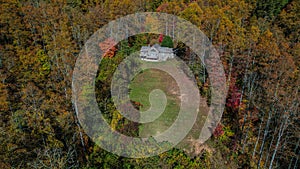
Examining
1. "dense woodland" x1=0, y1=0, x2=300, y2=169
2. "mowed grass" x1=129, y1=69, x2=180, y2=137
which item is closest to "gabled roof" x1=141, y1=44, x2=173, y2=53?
"dense woodland" x1=0, y1=0, x2=300, y2=169

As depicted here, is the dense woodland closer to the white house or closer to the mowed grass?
the white house

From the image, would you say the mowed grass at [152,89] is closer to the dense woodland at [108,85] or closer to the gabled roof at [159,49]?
the dense woodland at [108,85]

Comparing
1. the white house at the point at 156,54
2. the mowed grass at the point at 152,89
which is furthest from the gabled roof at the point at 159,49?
the mowed grass at the point at 152,89

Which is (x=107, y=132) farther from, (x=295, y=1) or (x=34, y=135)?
(x=295, y=1)

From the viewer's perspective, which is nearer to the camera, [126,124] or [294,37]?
[126,124]

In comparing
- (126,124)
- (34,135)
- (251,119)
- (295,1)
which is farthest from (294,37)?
(34,135)
